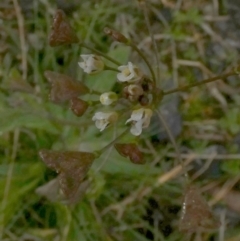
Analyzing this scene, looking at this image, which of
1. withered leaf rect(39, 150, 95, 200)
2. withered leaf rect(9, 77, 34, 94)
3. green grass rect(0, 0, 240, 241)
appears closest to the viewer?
withered leaf rect(39, 150, 95, 200)

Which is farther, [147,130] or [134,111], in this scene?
[147,130]

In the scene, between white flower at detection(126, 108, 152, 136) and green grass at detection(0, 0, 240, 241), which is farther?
green grass at detection(0, 0, 240, 241)

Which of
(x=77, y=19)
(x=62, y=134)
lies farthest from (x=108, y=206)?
(x=77, y=19)

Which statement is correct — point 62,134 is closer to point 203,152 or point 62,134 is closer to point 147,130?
point 147,130

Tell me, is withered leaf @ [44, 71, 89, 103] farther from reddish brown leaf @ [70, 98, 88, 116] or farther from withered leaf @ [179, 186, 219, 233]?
withered leaf @ [179, 186, 219, 233]

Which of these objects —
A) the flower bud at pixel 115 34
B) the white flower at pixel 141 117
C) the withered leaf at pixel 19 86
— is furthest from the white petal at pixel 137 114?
the withered leaf at pixel 19 86

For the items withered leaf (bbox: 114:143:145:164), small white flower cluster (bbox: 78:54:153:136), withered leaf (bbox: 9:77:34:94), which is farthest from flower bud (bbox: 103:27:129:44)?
withered leaf (bbox: 9:77:34:94)

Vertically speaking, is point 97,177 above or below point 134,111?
below
